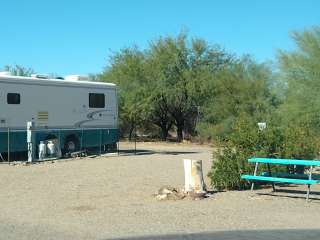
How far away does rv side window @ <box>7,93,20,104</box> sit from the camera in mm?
22266

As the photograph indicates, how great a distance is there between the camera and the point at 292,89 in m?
Answer: 24.8

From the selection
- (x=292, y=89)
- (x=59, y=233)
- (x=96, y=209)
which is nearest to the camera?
(x=59, y=233)

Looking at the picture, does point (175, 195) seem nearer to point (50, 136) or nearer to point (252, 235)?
point (252, 235)

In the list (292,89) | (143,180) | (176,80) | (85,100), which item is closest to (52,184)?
(143,180)

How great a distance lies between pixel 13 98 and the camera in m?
22.4

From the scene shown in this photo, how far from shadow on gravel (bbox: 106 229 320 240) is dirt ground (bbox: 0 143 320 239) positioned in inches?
9.1

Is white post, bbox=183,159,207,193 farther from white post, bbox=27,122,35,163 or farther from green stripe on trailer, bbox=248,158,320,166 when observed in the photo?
white post, bbox=27,122,35,163

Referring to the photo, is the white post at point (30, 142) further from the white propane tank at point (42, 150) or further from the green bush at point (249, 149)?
the green bush at point (249, 149)

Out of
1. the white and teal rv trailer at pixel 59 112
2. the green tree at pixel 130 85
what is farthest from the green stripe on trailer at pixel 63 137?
the green tree at pixel 130 85

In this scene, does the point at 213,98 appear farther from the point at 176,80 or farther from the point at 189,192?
the point at 189,192

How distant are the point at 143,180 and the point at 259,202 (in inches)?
187

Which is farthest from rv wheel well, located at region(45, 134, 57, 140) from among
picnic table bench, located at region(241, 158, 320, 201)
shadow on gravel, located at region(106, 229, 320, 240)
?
shadow on gravel, located at region(106, 229, 320, 240)

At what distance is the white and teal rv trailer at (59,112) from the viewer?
22.3 m

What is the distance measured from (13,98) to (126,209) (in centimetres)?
1267
